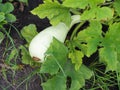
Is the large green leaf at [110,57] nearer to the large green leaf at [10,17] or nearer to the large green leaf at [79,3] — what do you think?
the large green leaf at [79,3]

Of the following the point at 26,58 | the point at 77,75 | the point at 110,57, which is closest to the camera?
the point at 110,57

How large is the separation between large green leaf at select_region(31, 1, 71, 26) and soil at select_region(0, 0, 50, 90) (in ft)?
0.93

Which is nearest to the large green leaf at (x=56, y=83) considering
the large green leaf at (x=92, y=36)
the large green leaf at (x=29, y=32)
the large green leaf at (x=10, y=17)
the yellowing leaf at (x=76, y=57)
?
the yellowing leaf at (x=76, y=57)

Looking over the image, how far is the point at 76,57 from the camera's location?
204 centimetres

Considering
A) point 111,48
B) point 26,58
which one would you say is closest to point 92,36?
point 111,48

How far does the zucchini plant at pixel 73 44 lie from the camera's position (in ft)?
6.33

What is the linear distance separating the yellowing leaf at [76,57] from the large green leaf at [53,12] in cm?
19

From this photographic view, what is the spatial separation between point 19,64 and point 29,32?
0.22m

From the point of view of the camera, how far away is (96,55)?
228cm

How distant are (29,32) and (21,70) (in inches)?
9.9

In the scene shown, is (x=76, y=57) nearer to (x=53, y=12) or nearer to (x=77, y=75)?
(x=77, y=75)

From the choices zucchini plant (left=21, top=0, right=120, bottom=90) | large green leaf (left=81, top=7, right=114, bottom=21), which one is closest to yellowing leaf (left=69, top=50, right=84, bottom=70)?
zucchini plant (left=21, top=0, right=120, bottom=90)

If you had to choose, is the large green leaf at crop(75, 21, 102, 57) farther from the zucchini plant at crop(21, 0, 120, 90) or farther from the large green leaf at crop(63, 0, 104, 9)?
the large green leaf at crop(63, 0, 104, 9)

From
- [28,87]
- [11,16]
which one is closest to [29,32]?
[11,16]
